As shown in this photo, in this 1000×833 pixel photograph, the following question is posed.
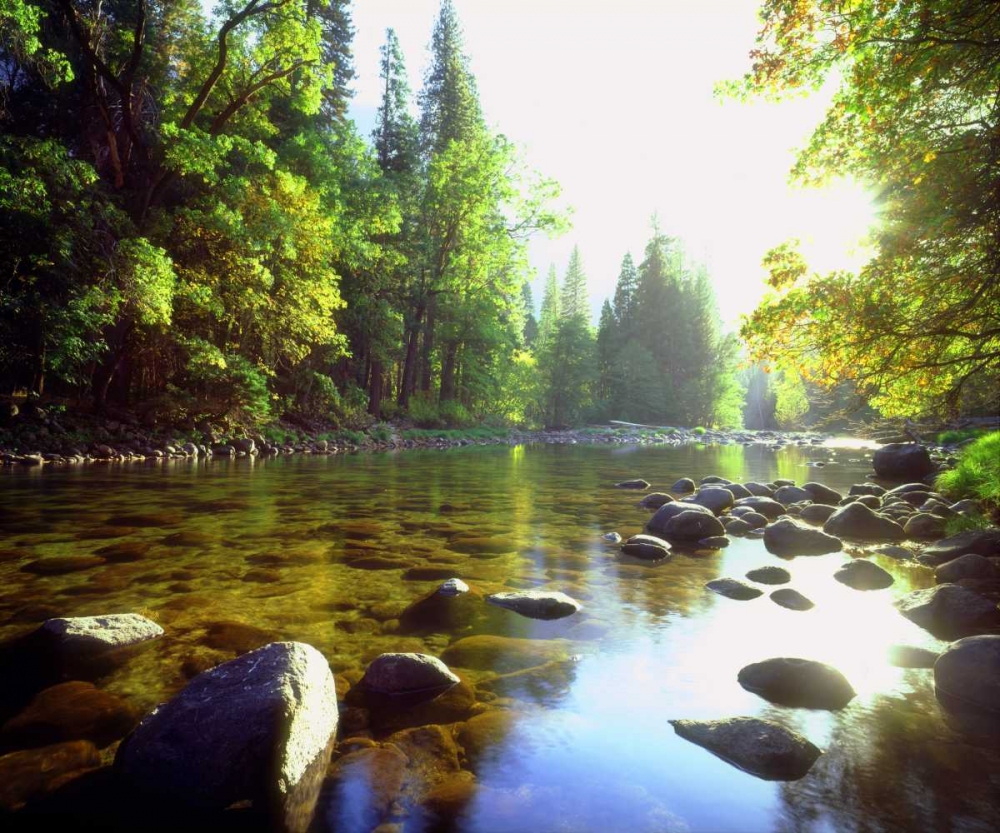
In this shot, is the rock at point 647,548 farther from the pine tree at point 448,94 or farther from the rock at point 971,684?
the pine tree at point 448,94

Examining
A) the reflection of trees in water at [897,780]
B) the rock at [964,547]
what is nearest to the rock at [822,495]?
the rock at [964,547]

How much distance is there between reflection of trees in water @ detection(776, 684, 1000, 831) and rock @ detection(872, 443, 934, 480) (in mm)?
14639

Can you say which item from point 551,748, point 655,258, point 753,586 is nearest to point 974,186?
point 753,586

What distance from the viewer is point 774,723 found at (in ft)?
8.96

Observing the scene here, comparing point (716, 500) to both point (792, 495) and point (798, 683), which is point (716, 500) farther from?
point (798, 683)

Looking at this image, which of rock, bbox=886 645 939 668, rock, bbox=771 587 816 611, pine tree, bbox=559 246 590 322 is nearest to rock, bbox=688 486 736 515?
rock, bbox=771 587 816 611

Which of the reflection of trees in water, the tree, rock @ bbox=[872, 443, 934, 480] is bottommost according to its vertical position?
the reflection of trees in water

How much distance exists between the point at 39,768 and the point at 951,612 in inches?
223

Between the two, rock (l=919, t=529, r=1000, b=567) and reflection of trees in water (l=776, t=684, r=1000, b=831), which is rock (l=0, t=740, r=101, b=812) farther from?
rock (l=919, t=529, r=1000, b=567)

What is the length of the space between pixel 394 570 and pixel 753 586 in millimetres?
A: 3335

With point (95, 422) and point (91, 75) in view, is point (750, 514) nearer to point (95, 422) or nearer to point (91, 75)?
point (95, 422)

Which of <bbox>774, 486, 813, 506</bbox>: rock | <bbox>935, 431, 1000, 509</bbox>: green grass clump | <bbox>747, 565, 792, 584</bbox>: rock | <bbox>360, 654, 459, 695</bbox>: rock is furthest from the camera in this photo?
<bbox>774, 486, 813, 506</bbox>: rock

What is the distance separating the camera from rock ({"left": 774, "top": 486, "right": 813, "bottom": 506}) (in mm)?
10480

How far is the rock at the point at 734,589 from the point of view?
498 cm
